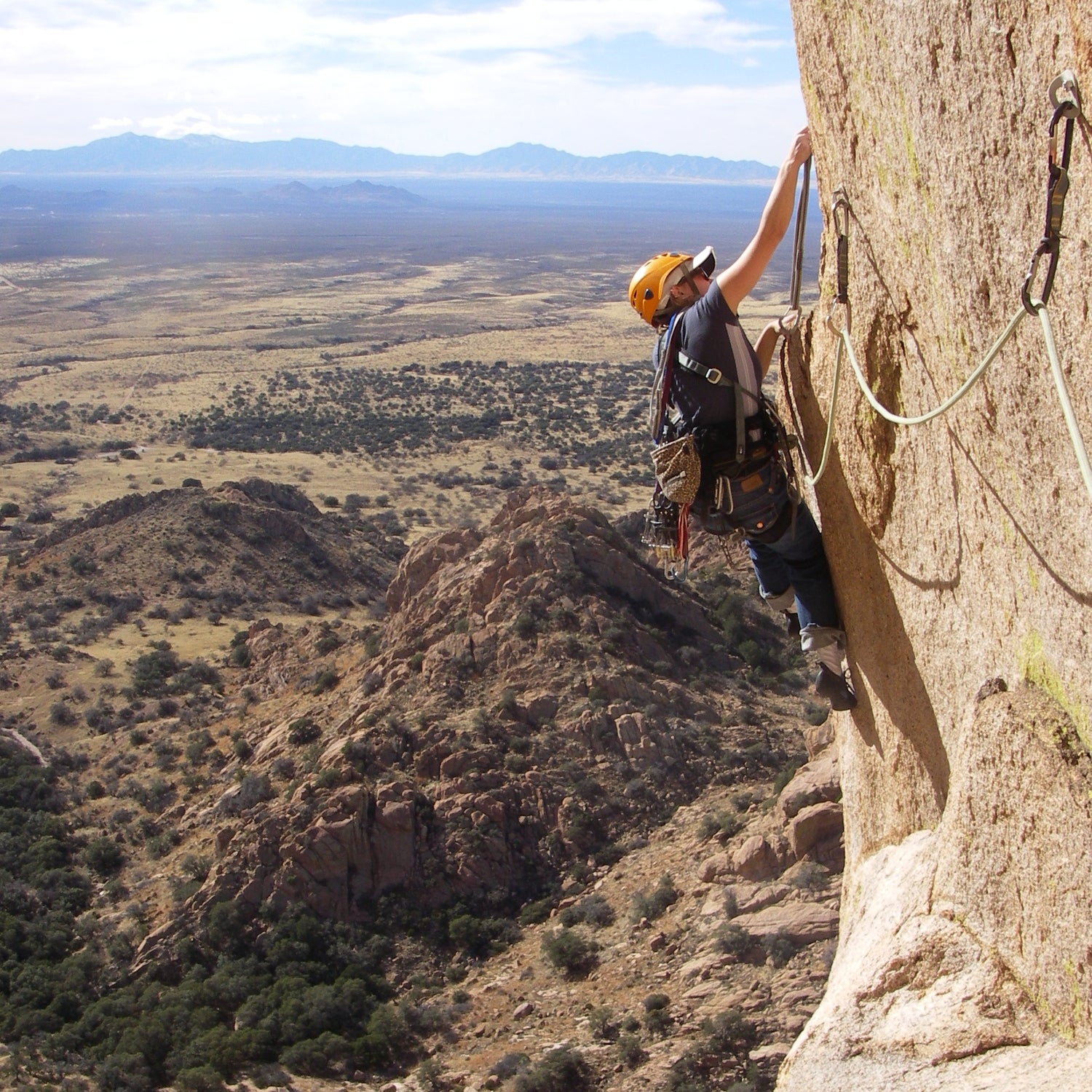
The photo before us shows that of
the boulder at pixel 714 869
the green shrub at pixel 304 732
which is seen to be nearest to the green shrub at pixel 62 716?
the green shrub at pixel 304 732

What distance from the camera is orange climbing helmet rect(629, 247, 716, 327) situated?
19.5 ft

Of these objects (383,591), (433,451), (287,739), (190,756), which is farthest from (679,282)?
(433,451)

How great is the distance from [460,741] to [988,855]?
40.5ft

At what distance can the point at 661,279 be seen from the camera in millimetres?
5941

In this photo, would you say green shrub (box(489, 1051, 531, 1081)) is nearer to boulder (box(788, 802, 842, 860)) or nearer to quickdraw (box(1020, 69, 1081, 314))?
boulder (box(788, 802, 842, 860))

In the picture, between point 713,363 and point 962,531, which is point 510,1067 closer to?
point 713,363

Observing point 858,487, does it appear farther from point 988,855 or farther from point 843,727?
point 843,727

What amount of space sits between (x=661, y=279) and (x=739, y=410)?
0.84m

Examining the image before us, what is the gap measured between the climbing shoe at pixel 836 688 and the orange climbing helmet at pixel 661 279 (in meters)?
2.43

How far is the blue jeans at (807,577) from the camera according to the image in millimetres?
6547

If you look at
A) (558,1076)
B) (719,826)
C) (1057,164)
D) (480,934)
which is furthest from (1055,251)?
(480,934)

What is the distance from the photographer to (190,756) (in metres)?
19.6

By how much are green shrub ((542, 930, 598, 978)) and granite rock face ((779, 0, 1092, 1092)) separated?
7.43m

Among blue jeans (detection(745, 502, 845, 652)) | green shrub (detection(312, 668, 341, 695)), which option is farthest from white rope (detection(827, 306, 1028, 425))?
green shrub (detection(312, 668, 341, 695))
